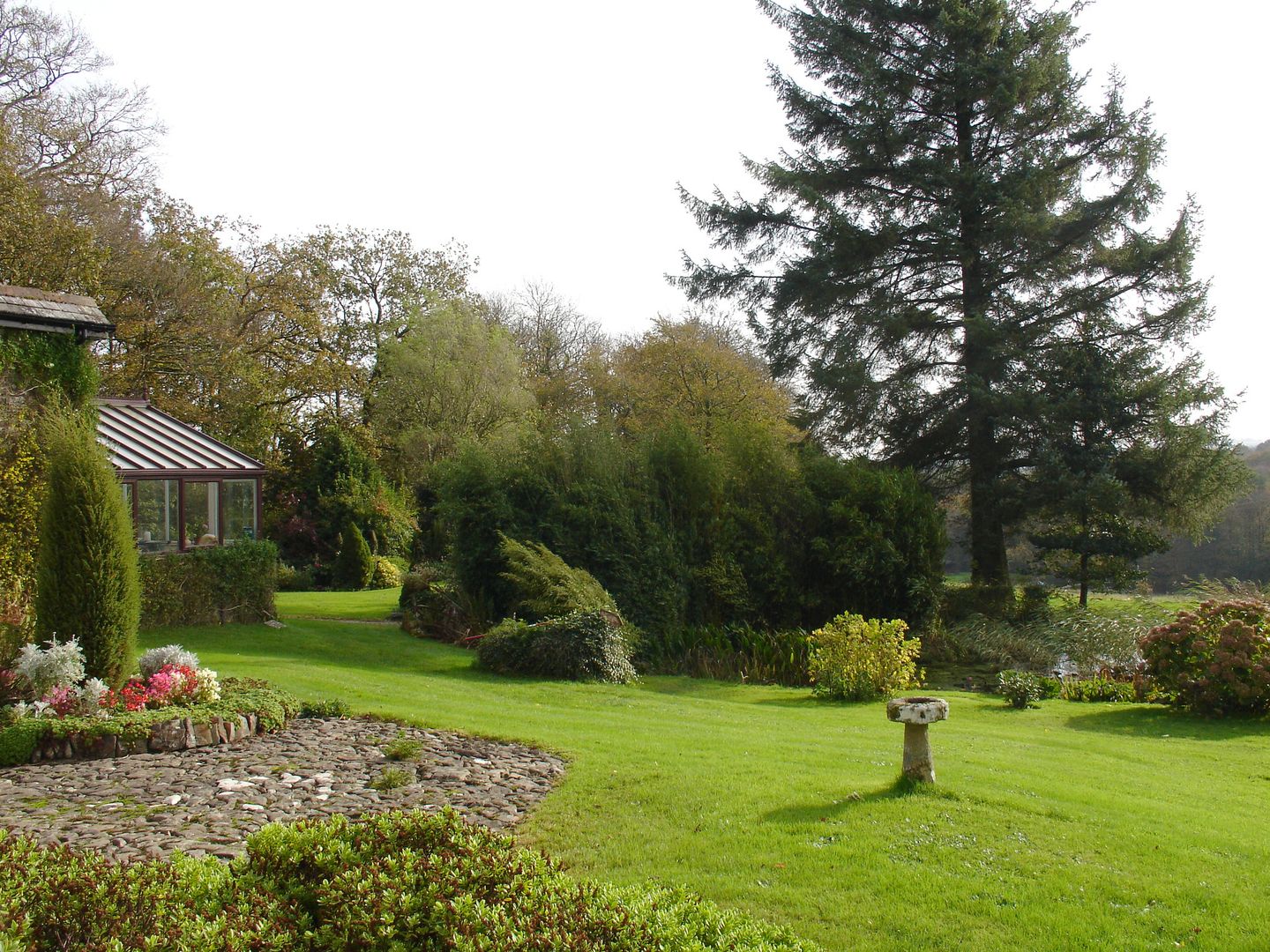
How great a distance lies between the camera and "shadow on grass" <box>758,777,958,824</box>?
577 centimetres

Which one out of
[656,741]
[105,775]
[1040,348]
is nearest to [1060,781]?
[656,741]

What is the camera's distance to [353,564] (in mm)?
27656

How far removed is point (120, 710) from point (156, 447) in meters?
8.46

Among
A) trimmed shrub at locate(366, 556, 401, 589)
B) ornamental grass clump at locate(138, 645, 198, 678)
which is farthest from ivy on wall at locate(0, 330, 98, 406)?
trimmed shrub at locate(366, 556, 401, 589)

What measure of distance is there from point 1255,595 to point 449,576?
44.1 feet

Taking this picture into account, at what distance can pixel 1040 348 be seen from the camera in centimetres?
2031

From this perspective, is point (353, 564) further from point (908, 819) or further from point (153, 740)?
point (908, 819)

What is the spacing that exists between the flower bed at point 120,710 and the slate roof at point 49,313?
293 inches

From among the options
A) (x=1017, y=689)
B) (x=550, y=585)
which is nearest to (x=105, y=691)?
(x=550, y=585)

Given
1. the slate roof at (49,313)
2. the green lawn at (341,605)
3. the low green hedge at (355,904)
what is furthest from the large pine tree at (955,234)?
the low green hedge at (355,904)

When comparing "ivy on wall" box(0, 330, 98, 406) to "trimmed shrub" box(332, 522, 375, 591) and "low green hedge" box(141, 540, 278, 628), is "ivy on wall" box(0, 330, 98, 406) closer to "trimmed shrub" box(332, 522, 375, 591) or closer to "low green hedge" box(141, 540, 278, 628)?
"low green hedge" box(141, 540, 278, 628)

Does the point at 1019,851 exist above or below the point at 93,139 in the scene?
below

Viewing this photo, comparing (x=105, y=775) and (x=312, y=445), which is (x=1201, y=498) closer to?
(x=105, y=775)

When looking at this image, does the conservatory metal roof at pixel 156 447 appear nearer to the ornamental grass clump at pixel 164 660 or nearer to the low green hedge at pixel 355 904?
the ornamental grass clump at pixel 164 660
